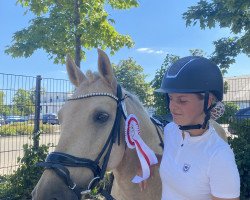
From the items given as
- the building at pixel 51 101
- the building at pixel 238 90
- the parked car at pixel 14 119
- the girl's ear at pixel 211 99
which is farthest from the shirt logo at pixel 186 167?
the building at pixel 238 90

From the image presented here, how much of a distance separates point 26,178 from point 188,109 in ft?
16.7

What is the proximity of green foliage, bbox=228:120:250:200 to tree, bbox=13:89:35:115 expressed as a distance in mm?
4683

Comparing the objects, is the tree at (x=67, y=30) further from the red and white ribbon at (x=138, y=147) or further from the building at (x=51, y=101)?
the red and white ribbon at (x=138, y=147)

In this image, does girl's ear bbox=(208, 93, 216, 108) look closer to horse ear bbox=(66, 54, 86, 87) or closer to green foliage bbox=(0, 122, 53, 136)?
horse ear bbox=(66, 54, 86, 87)

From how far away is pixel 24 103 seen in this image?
25.6 ft

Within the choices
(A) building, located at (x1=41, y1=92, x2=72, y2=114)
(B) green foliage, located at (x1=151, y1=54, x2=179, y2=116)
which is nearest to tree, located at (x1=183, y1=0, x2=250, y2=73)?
(B) green foliage, located at (x1=151, y1=54, x2=179, y2=116)

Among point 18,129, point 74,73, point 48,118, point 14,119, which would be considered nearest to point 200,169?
point 74,73

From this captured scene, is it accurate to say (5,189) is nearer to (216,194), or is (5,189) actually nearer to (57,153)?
(57,153)

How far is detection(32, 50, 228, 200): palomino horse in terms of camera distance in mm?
2172

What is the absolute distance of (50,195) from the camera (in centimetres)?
206

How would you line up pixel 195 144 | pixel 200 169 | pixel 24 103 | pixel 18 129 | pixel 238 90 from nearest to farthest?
pixel 200 169 < pixel 195 144 < pixel 24 103 < pixel 18 129 < pixel 238 90

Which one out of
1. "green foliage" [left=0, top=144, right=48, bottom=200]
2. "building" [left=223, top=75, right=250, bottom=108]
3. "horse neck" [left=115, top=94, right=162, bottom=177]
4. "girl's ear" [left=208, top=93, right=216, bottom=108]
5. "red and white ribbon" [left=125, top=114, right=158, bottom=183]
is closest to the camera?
"girl's ear" [left=208, top=93, right=216, bottom=108]

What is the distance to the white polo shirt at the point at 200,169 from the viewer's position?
1.79 meters

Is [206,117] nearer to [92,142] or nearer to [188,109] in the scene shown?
[188,109]
